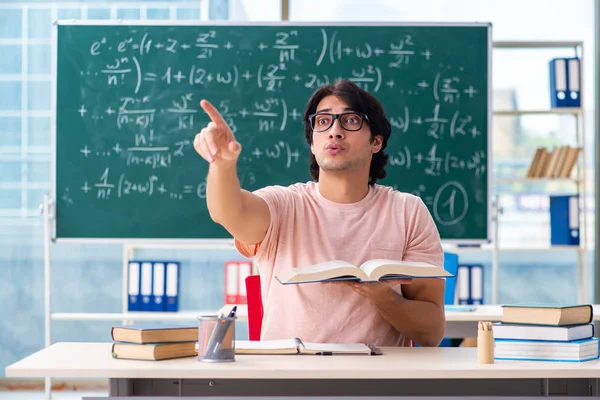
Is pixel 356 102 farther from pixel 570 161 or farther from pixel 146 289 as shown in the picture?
pixel 570 161

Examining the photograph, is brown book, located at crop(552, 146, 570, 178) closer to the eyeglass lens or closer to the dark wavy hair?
the dark wavy hair

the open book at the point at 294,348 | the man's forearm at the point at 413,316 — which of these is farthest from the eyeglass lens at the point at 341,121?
the open book at the point at 294,348

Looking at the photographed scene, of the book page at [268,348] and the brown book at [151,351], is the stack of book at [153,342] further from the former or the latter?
the book page at [268,348]

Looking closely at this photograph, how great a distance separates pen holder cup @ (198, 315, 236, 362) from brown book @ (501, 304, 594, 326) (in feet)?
2.03

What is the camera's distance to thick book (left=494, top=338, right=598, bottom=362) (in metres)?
1.69

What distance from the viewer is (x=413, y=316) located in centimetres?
206

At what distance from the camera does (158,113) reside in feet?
13.1

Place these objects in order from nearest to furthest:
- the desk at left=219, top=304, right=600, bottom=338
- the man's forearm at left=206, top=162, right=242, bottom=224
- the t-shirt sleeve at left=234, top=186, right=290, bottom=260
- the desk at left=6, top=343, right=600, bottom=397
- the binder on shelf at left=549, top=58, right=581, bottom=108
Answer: the desk at left=6, top=343, right=600, bottom=397, the man's forearm at left=206, top=162, right=242, bottom=224, the t-shirt sleeve at left=234, top=186, right=290, bottom=260, the desk at left=219, top=304, right=600, bottom=338, the binder on shelf at left=549, top=58, right=581, bottom=108

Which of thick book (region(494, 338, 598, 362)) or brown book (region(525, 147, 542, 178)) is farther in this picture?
brown book (region(525, 147, 542, 178))


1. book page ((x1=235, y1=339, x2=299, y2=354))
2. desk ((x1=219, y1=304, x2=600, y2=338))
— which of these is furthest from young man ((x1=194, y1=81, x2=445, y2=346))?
desk ((x1=219, y1=304, x2=600, y2=338))

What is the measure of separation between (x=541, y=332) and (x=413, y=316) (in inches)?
16.0

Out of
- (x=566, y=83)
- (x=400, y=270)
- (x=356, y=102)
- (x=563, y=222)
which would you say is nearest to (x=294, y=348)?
(x=400, y=270)

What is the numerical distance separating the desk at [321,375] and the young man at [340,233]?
30 centimetres

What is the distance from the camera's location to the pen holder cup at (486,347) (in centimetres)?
168
